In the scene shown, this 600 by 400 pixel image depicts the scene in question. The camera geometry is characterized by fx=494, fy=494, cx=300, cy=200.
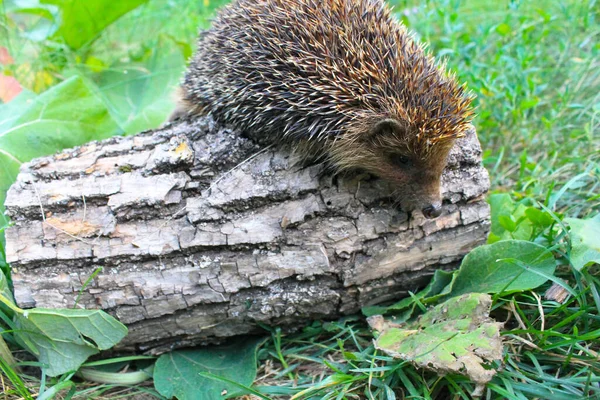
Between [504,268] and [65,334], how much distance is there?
10.1ft

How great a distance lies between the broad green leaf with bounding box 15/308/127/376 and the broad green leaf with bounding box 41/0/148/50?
3.61 m

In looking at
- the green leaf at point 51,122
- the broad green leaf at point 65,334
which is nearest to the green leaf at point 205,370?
the broad green leaf at point 65,334

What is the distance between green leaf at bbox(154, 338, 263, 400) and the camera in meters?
3.40

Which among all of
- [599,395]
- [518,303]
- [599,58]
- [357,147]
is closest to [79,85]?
[357,147]

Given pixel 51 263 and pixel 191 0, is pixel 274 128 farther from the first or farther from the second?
pixel 191 0

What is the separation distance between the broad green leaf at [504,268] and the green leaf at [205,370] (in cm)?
161

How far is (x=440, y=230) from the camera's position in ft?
12.1

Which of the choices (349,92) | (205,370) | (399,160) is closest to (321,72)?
(349,92)

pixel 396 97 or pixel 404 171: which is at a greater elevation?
pixel 396 97

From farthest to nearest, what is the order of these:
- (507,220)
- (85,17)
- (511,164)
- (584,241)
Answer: (85,17)
(511,164)
(507,220)
(584,241)

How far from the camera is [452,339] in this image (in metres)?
3.02

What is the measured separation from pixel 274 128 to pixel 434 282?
1660mm

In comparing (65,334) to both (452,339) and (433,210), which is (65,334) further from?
(433,210)

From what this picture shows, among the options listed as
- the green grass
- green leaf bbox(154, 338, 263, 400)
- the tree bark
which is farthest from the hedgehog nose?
green leaf bbox(154, 338, 263, 400)
